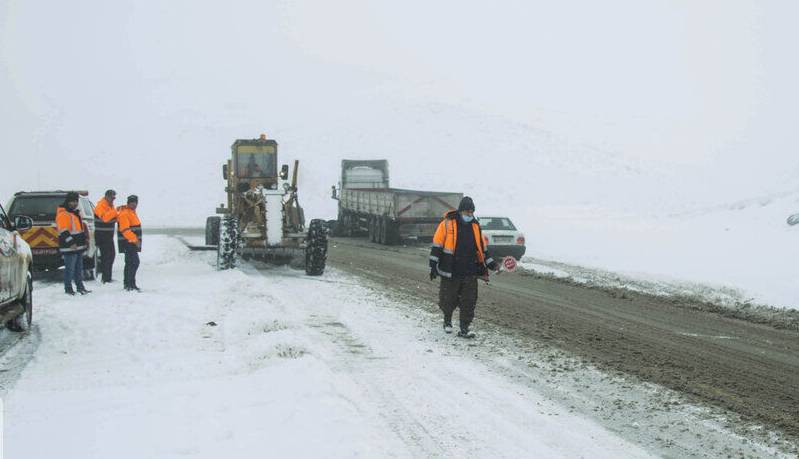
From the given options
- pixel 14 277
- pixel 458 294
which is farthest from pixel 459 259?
pixel 14 277

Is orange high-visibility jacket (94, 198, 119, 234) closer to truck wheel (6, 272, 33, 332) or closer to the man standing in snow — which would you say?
truck wheel (6, 272, 33, 332)

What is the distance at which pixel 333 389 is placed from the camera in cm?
708

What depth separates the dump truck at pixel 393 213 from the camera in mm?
25922

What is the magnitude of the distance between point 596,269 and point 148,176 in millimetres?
45087

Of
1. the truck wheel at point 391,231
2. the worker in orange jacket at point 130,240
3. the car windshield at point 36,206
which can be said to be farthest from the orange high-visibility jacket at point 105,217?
the truck wheel at point 391,231

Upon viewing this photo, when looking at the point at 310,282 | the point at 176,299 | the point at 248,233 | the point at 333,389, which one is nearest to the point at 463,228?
the point at 333,389

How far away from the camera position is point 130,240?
13953mm

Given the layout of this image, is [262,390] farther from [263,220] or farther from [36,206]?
[36,206]

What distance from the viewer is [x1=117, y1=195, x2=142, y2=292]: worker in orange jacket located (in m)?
13.8

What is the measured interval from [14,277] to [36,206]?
7261mm

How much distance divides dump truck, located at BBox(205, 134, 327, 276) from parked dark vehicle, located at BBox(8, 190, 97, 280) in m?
2.61

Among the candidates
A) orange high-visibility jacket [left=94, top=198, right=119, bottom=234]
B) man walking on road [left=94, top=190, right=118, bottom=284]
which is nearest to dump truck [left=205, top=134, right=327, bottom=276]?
man walking on road [left=94, top=190, right=118, bottom=284]

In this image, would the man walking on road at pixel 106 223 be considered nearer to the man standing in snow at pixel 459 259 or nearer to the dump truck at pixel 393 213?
the man standing in snow at pixel 459 259

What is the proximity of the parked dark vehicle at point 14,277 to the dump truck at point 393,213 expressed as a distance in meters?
15.4
